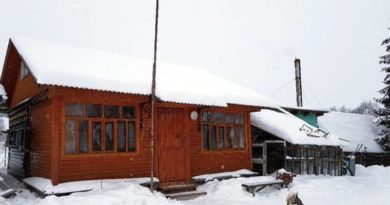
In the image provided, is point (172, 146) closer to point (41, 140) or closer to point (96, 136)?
point (96, 136)

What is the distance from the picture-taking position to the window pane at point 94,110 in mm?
10489

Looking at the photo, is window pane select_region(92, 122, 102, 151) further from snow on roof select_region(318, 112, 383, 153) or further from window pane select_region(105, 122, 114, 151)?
snow on roof select_region(318, 112, 383, 153)

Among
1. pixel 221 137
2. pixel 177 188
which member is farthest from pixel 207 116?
pixel 177 188

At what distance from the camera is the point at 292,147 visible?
1571 cm

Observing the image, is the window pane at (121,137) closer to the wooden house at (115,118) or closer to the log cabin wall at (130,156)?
the wooden house at (115,118)

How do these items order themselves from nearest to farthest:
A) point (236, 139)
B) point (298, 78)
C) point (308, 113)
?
point (236, 139) → point (308, 113) → point (298, 78)

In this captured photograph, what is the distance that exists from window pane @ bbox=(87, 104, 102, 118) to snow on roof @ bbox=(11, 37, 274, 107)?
851 mm

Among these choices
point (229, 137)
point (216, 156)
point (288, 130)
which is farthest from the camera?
point (288, 130)

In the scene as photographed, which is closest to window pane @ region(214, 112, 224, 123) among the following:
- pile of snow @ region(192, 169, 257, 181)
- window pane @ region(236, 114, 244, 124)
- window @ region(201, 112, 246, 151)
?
window @ region(201, 112, 246, 151)

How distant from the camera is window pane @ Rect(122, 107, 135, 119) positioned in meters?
11.1

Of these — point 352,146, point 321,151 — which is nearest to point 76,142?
point 321,151

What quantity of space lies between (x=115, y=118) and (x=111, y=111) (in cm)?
22

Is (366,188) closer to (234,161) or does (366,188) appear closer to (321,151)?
(321,151)

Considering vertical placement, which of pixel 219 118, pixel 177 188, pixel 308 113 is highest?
pixel 308 113
